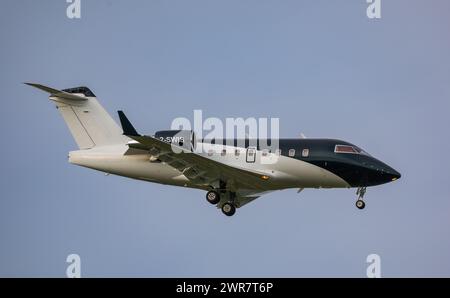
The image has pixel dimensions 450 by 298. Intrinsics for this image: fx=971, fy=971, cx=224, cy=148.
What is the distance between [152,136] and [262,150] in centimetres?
449

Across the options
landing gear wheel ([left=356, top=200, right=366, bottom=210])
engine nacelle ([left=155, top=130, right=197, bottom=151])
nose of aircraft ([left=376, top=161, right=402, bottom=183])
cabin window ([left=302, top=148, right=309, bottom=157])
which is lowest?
landing gear wheel ([left=356, top=200, right=366, bottom=210])

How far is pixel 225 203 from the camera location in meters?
39.3

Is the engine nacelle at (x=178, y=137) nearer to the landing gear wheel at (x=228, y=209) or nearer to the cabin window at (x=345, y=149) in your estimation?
the landing gear wheel at (x=228, y=209)

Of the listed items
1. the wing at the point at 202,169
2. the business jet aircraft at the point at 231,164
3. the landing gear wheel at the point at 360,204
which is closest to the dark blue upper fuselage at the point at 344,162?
the business jet aircraft at the point at 231,164

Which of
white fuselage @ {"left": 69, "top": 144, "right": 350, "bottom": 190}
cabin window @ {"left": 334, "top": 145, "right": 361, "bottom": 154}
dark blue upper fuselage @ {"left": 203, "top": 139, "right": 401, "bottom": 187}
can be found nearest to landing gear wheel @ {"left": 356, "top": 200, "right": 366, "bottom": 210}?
dark blue upper fuselage @ {"left": 203, "top": 139, "right": 401, "bottom": 187}

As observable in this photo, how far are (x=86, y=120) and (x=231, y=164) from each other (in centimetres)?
659

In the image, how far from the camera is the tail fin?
4016 centimetres

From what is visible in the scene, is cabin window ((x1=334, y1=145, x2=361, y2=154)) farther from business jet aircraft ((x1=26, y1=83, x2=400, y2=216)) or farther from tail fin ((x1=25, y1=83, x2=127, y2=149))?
tail fin ((x1=25, y1=83, x2=127, y2=149))

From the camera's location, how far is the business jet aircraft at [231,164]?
37594 mm

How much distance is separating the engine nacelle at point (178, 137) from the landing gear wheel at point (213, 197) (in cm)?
214

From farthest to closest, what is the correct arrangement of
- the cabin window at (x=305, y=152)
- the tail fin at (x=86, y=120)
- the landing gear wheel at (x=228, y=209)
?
the tail fin at (x=86, y=120) → the landing gear wheel at (x=228, y=209) → the cabin window at (x=305, y=152)

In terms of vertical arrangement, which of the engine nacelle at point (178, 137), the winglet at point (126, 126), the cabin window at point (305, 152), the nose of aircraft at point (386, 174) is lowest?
the nose of aircraft at point (386, 174)

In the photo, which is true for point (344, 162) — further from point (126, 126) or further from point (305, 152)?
point (126, 126)

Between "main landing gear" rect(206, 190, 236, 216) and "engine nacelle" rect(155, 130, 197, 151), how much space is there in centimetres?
218
